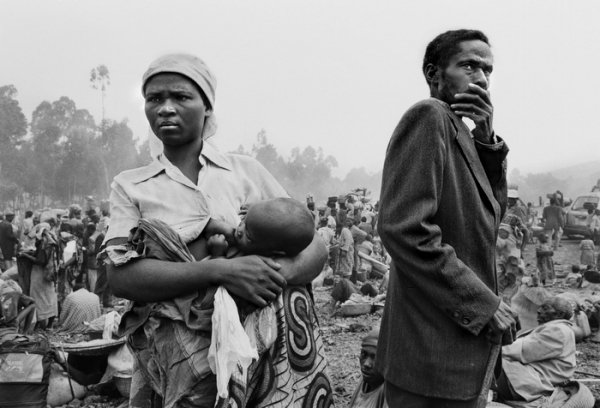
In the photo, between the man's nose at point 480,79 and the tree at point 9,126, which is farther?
the tree at point 9,126

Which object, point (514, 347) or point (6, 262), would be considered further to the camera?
point (6, 262)

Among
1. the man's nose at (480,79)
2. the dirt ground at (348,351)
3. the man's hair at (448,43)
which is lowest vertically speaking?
the dirt ground at (348,351)

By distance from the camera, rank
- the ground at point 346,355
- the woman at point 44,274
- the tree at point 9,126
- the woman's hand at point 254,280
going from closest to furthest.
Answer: the woman's hand at point 254,280
the ground at point 346,355
the woman at point 44,274
the tree at point 9,126

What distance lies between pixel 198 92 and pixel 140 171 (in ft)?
1.09

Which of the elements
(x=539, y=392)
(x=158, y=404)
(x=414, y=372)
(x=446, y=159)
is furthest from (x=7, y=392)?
A: (x=539, y=392)

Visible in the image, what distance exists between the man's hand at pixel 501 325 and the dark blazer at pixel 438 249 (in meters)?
0.02

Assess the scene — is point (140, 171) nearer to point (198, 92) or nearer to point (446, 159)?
point (198, 92)

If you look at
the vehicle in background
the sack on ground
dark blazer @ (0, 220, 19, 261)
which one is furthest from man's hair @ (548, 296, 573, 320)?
the vehicle in background

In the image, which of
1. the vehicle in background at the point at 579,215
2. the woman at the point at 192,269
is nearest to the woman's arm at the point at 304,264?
the woman at the point at 192,269

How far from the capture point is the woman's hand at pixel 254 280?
1449mm

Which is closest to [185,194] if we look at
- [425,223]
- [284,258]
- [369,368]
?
[284,258]

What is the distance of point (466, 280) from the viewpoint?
1.48 m

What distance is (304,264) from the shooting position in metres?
1.59

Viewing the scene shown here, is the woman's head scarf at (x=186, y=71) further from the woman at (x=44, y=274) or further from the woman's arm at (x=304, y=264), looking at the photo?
the woman at (x=44, y=274)
